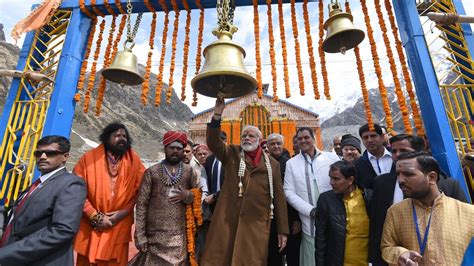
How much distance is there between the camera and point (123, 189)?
3.04m

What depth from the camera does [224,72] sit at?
82.8 inches

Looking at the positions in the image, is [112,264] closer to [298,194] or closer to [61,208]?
[61,208]

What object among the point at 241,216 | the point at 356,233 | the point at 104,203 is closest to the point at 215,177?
→ the point at 241,216

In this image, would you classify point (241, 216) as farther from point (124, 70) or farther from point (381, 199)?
point (124, 70)

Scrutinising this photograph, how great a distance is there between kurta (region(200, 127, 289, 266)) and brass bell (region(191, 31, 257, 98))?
53 cm

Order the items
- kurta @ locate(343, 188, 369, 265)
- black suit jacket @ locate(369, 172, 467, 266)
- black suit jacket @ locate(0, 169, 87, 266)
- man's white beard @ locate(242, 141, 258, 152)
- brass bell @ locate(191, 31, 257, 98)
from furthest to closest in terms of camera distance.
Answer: man's white beard @ locate(242, 141, 258, 152) < kurta @ locate(343, 188, 369, 265) < black suit jacket @ locate(369, 172, 467, 266) < brass bell @ locate(191, 31, 257, 98) < black suit jacket @ locate(0, 169, 87, 266)

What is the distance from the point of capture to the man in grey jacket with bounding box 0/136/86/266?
2033mm

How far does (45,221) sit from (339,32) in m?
3.22

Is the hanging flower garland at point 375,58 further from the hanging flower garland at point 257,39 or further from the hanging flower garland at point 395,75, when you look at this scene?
the hanging flower garland at point 257,39

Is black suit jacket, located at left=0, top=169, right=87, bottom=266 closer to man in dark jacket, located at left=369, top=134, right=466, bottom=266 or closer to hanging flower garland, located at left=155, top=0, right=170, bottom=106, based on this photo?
hanging flower garland, located at left=155, top=0, right=170, bottom=106

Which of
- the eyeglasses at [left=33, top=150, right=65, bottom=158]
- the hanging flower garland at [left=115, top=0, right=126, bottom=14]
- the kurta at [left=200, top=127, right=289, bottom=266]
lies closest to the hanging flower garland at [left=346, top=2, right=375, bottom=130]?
the kurta at [left=200, top=127, right=289, bottom=266]

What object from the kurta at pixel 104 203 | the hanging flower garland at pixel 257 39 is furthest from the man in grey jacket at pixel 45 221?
the hanging flower garland at pixel 257 39

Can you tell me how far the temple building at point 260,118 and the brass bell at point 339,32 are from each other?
24.9 m

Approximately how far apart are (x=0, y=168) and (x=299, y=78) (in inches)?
176
